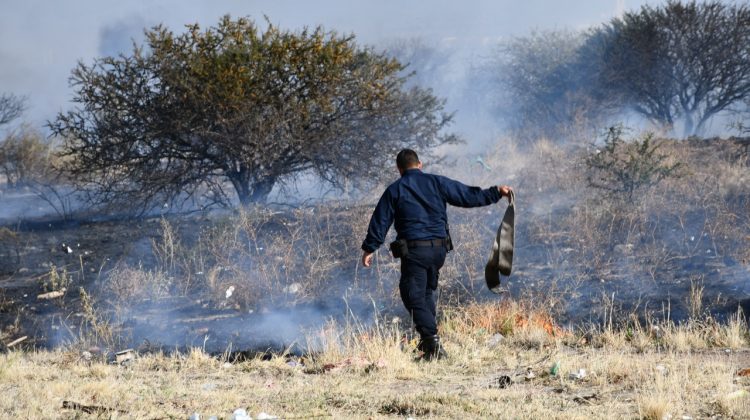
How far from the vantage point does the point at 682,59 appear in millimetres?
18125

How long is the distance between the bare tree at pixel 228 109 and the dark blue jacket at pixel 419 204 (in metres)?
5.58

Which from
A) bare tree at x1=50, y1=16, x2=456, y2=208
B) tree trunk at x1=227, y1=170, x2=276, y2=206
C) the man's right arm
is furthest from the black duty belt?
tree trunk at x1=227, y1=170, x2=276, y2=206

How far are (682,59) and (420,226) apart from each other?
563 inches

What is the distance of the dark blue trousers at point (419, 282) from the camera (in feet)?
19.2

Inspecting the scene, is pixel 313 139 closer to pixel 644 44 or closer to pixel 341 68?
pixel 341 68

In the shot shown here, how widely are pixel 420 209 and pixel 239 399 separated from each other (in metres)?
1.95

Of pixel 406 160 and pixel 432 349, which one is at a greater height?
pixel 406 160

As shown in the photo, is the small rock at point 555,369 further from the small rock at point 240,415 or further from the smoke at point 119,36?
the smoke at point 119,36

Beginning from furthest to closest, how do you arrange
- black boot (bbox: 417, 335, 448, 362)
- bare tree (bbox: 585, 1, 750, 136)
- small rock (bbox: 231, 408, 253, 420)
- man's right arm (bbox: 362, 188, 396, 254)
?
bare tree (bbox: 585, 1, 750, 136) → black boot (bbox: 417, 335, 448, 362) → man's right arm (bbox: 362, 188, 396, 254) → small rock (bbox: 231, 408, 253, 420)

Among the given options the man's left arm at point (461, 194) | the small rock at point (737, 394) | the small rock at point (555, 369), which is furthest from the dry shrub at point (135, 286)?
the small rock at point (737, 394)

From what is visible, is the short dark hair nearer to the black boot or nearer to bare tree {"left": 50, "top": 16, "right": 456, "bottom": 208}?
the black boot

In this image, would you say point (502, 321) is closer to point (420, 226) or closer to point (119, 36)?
point (420, 226)

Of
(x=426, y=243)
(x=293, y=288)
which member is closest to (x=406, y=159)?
(x=426, y=243)

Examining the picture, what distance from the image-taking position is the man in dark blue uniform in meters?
5.84
